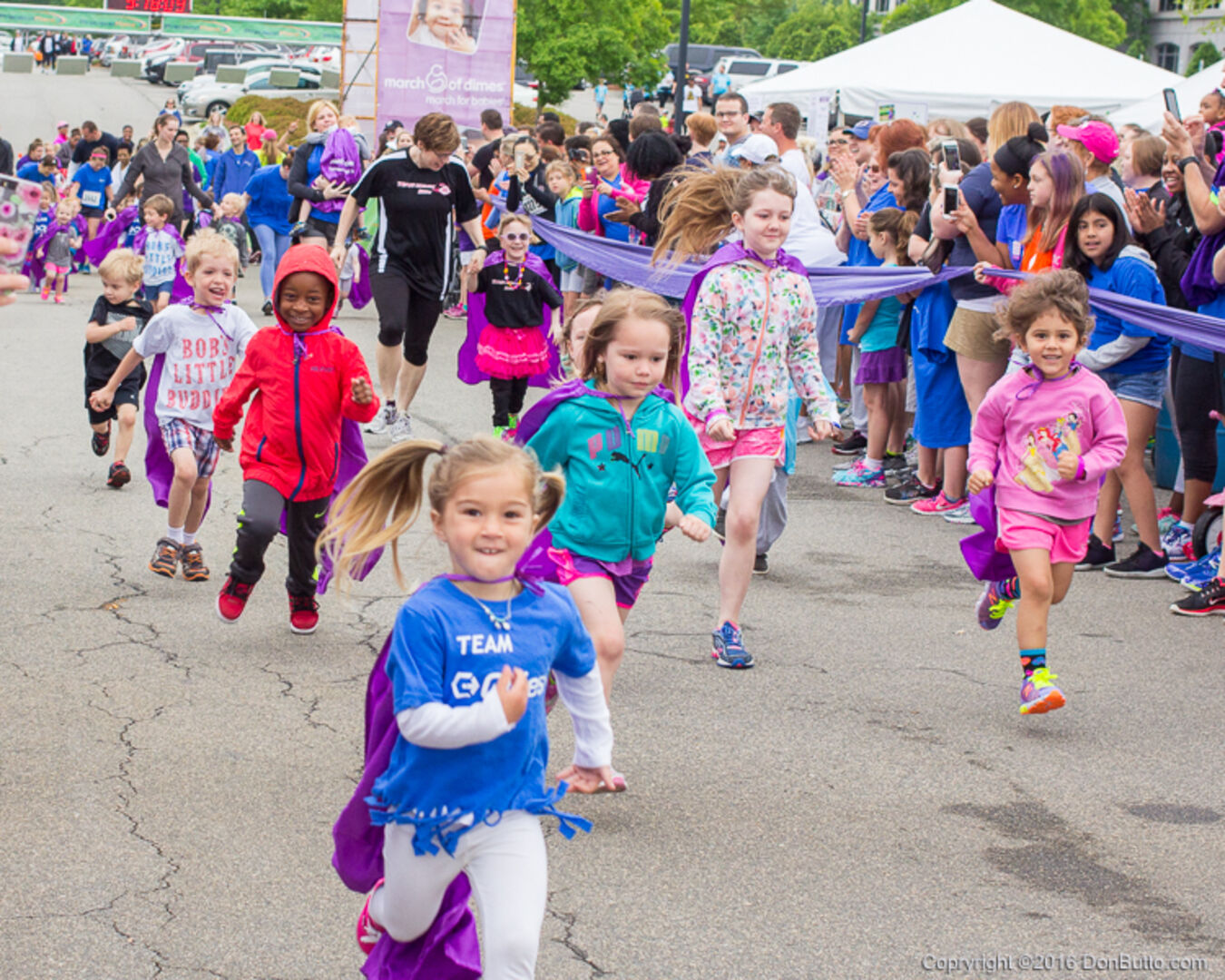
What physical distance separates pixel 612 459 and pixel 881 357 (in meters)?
5.62

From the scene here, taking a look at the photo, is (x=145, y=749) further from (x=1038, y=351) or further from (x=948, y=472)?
(x=948, y=472)

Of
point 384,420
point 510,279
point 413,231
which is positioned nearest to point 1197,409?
point 510,279

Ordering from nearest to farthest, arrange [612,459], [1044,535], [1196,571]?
[612,459] < [1044,535] < [1196,571]

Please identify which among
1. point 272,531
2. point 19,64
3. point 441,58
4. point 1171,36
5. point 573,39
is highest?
point 1171,36

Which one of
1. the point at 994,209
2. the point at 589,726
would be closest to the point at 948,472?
the point at 994,209

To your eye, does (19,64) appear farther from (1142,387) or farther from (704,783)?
(704,783)

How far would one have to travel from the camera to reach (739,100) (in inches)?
438

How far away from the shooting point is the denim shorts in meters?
7.96

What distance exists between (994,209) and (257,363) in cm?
474

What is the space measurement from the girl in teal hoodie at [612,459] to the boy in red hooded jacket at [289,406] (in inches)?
58.6

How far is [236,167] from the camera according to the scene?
20.8 metres

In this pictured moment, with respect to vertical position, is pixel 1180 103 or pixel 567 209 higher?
pixel 1180 103

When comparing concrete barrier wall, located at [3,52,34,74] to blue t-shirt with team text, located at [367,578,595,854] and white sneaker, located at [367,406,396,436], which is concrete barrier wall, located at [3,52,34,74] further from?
blue t-shirt with team text, located at [367,578,595,854]

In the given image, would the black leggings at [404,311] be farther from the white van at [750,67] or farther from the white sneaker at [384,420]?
the white van at [750,67]
